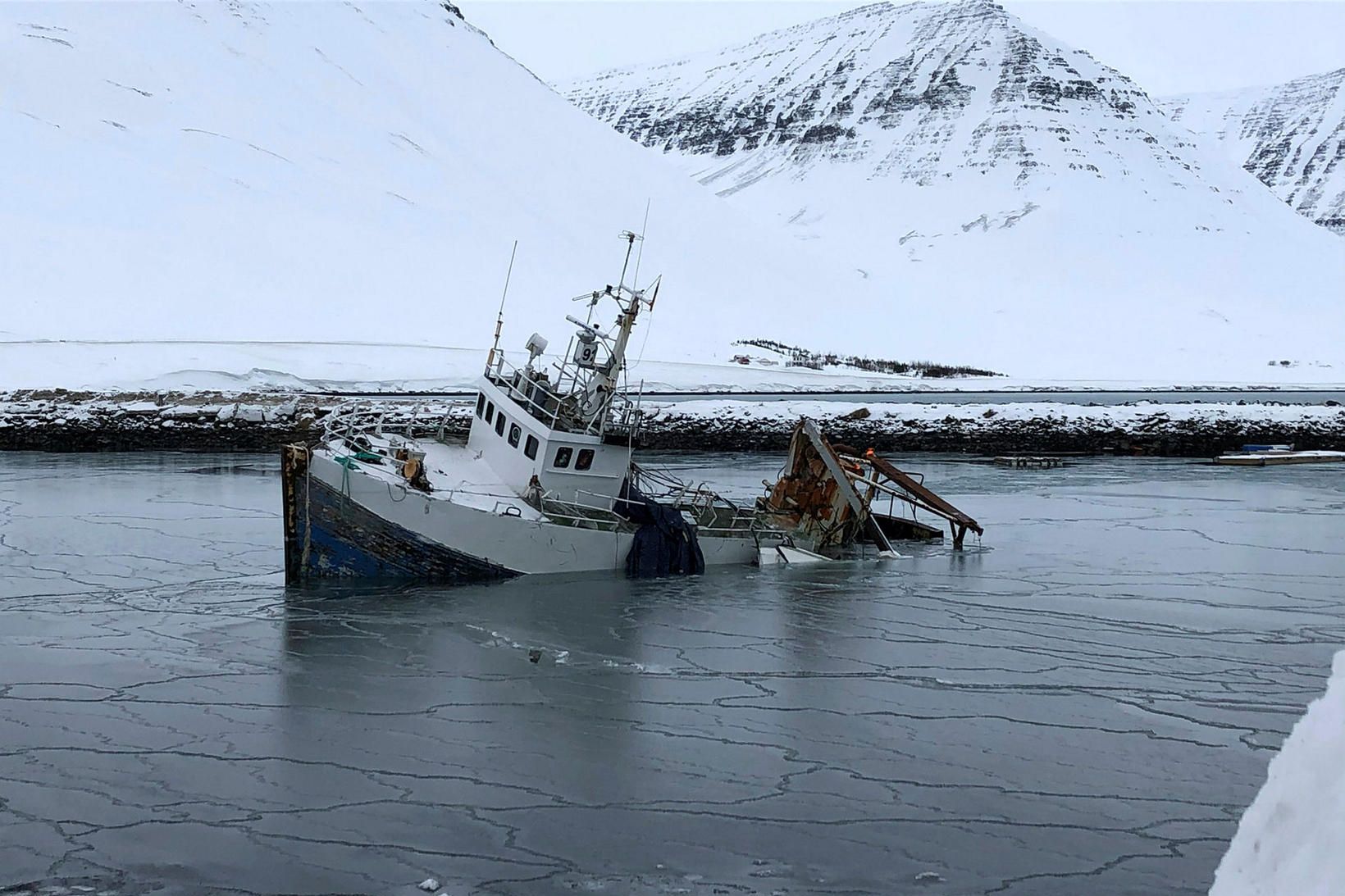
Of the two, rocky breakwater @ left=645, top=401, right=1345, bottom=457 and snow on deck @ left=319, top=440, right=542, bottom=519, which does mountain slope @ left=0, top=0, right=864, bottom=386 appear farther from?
snow on deck @ left=319, top=440, right=542, bottom=519

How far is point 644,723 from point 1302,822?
345 inches

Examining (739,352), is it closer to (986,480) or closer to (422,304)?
(422,304)

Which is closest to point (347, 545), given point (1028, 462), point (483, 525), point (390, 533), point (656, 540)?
point (390, 533)

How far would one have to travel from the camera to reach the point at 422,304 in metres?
104

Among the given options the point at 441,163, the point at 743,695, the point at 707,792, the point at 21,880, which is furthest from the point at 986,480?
the point at 441,163

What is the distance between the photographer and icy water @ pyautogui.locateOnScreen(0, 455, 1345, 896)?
1054 cm

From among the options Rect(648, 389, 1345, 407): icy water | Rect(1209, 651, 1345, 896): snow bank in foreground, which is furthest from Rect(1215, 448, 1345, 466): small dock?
Rect(1209, 651, 1345, 896): snow bank in foreground

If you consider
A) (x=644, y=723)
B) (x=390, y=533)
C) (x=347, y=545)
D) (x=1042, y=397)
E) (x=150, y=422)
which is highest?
(x=1042, y=397)

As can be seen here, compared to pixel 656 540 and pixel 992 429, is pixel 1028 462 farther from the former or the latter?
pixel 656 540

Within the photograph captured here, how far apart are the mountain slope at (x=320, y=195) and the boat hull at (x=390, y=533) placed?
46.4 m

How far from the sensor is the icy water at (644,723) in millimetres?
10539

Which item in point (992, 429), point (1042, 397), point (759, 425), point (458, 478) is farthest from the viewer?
point (1042, 397)

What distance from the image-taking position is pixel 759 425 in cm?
5594

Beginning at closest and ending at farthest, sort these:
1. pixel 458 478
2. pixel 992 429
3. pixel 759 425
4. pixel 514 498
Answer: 1. pixel 514 498
2. pixel 458 478
3. pixel 759 425
4. pixel 992 429
